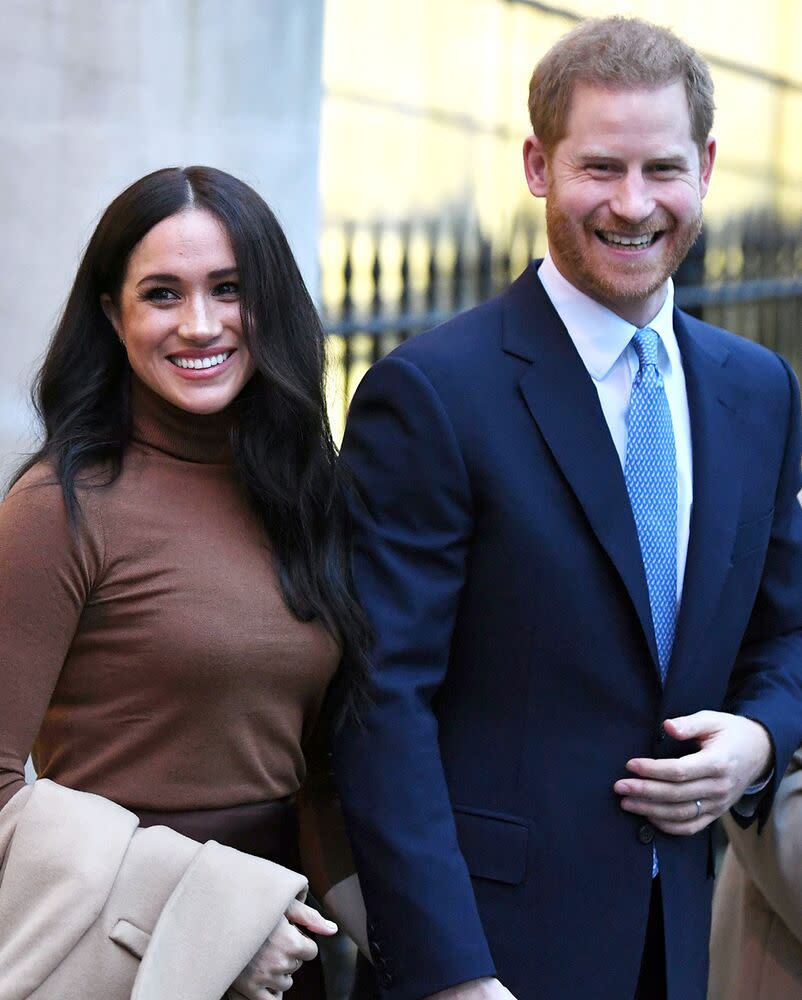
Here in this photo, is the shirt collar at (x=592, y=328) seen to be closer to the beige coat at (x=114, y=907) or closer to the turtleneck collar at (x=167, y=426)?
the turtleneck collar at (x=167, y=426)

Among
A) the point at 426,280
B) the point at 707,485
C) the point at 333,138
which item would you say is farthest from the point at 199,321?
the point at 426,280

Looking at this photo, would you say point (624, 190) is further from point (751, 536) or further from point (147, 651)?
point (147, 651)

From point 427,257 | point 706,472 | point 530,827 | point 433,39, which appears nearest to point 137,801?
point 530,827

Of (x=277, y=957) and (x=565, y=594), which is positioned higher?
(x=565, y=594)

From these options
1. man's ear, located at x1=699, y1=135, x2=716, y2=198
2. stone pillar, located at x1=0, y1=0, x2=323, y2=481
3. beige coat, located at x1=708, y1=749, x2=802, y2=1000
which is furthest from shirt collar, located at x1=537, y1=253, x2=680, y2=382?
stone pillar, located at x1=0, y1=0, x2=323, y2=481

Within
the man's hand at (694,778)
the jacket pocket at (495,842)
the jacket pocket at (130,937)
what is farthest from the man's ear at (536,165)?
the jacket pocket at (130,937)

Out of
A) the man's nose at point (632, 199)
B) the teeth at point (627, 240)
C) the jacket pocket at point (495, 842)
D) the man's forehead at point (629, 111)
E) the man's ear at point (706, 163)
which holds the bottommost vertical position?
the jacket pocket at point (495, 842)

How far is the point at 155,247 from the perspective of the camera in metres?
2.67

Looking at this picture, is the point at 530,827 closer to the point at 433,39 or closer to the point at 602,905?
the point at 602,905

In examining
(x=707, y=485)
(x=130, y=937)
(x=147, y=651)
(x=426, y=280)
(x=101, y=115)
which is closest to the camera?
A: (x=130, y=937)

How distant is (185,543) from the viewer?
8.66 feet

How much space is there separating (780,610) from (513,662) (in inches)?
26.0

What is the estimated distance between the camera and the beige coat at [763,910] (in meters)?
3.10

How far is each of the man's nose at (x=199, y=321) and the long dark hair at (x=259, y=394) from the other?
59 mm
